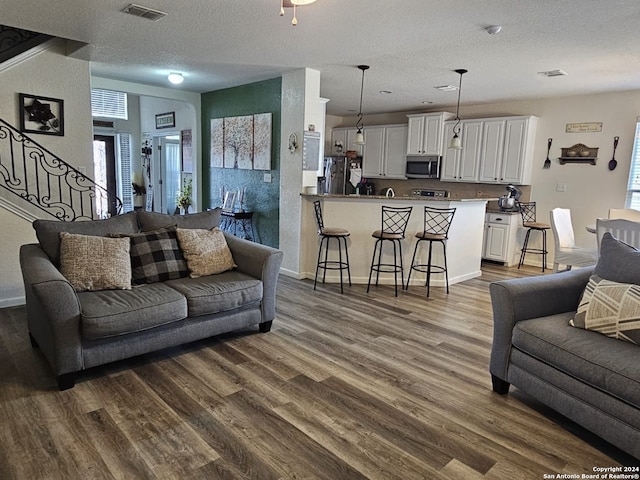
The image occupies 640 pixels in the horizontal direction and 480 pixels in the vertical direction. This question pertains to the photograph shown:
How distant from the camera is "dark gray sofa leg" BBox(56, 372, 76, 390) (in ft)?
7.99

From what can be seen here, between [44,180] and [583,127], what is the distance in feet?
22.5

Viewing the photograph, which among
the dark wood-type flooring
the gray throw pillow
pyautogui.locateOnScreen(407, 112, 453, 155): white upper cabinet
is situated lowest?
the dark wood-type flooring

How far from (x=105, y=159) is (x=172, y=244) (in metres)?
7.23

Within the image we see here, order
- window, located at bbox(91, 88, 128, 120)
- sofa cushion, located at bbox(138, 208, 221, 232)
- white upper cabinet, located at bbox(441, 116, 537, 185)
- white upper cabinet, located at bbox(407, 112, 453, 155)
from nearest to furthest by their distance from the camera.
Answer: sofa cushion, located at bbox(138, 208, 221, 232), white upper cabinet, located at bbox(441, 116, 537, 185), white upper cabinet, located at bbox(407, 112, 453, 155), window, located at bbox(91, 88, 128, 120)

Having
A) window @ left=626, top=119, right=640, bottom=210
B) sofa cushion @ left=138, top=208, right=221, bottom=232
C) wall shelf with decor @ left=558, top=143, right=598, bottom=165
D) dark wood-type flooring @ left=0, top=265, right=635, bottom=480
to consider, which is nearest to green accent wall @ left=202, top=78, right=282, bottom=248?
sofa cushion @ left=138, top=208, right=221, bottom=232

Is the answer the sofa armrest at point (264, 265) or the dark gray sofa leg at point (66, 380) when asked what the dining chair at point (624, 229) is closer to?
the sofa armrest at point (264, 265)

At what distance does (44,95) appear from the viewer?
4391 mm

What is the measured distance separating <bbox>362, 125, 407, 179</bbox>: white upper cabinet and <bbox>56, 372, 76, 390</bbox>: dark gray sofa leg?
20.6ft

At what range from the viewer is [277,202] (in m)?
5.50

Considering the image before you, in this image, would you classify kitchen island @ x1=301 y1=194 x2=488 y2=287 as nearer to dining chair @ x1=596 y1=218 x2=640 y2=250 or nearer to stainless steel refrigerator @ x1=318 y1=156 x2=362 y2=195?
dining chair @ x1=596 y1=218 x2=640 y2=250

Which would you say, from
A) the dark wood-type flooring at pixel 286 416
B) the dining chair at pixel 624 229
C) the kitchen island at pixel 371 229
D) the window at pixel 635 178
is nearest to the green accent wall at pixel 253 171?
the kitchen island at pixel 371 229

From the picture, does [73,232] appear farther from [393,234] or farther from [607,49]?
[607,49]

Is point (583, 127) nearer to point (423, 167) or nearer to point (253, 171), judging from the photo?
point (423, 167)

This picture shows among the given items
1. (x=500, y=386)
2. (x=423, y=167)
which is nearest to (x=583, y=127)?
(x=423, y=167)
